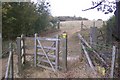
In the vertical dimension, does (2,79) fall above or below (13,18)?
below

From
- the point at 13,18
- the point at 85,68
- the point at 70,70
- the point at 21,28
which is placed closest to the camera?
the point at 85,68

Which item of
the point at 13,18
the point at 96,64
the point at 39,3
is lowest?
the point at 96,64

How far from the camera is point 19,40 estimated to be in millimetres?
12359

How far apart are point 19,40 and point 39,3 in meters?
16.3

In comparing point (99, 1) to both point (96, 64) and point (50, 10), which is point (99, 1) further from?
point (50, 10)

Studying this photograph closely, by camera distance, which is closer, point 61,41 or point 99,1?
point 61,41

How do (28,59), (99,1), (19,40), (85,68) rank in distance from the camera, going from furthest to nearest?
(99,1) < (28,59) < (19,40) < (85,68)

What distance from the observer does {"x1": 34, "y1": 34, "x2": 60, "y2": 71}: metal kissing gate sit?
39.0ft

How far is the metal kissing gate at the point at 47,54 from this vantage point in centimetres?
1189

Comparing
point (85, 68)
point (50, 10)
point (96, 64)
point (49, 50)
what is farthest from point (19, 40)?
point (50, 10)

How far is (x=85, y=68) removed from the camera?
10375 millimetres

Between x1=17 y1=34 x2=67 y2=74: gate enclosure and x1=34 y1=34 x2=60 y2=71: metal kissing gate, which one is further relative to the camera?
x1=34 y1=34 x2=60 y2=71: metal kissing gate

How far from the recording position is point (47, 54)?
40.3ft

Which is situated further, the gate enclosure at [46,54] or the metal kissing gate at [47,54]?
the metal kissing gate at [47,54]
